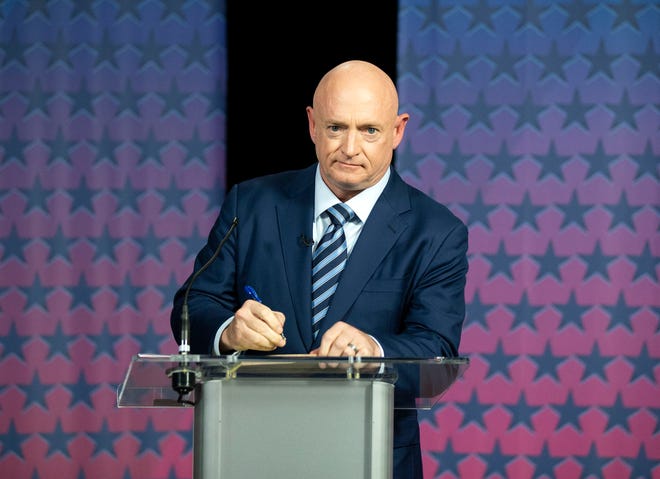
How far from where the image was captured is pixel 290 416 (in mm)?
1758

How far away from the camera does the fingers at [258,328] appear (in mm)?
1968

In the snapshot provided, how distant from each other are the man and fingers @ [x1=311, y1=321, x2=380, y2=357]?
260 millimetres

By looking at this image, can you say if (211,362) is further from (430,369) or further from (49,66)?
(49,66)

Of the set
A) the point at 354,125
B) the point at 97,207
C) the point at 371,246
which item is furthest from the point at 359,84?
the point at 97,207

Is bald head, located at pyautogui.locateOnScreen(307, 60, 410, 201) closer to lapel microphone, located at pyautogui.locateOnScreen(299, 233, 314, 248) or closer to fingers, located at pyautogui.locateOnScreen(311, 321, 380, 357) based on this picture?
lapel microphone, located at pyautogui.locateOnScreen(299, 233, 314, 248)

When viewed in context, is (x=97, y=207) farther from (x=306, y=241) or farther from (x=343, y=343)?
(x=343, y=343)

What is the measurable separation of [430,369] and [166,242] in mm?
2755

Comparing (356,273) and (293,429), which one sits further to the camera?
(356,273)

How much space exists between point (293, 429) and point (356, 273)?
0.67 m

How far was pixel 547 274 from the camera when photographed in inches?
174

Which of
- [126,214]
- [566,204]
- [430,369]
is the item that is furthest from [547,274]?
[430,369]

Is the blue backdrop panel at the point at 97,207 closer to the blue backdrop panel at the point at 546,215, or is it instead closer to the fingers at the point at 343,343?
the blue backdrop panel at the point at 546,215

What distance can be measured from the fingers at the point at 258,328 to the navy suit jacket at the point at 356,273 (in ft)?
0.73

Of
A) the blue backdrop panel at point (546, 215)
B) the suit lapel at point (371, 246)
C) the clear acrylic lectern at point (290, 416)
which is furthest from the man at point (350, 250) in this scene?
the blue backdrop panel at point (546, 215)
